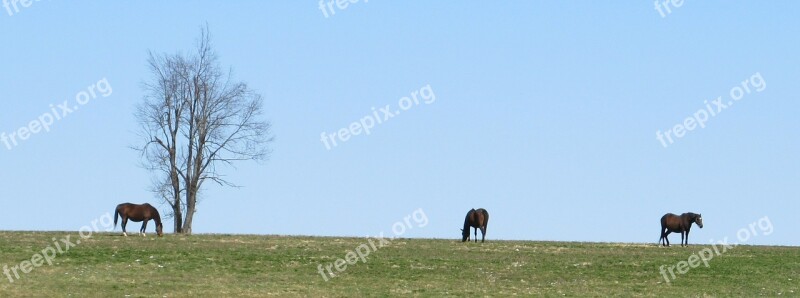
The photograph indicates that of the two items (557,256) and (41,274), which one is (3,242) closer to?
(41,274)

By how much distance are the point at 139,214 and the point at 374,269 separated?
1421cm

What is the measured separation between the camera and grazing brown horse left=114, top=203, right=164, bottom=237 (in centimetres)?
5022

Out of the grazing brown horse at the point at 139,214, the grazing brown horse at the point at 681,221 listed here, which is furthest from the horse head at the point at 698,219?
the grazing brown horse at the point at 139,214

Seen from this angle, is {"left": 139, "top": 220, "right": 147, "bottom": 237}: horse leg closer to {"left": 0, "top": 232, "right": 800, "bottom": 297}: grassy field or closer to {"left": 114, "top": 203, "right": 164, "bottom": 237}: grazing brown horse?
{"left": 114, "top": 203, "right": 164, "bottom": 237}: grazing brown horse

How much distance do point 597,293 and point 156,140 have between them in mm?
29675

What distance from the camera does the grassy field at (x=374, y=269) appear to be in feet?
117

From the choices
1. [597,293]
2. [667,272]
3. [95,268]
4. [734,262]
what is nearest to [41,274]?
[95,268]

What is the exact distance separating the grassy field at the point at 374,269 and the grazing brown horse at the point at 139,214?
73.0 inches

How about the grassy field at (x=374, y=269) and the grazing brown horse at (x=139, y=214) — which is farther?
the grazing brown horse at (x=139, y=214)

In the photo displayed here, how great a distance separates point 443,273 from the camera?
3934cm

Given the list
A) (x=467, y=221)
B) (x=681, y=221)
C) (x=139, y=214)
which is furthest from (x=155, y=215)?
(x=681, y=221)

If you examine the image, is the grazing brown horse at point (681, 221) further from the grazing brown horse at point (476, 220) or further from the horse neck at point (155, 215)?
the horse neck at point (155, 215)

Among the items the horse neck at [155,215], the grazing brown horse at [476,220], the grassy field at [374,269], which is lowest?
the grassy field at [374,269]

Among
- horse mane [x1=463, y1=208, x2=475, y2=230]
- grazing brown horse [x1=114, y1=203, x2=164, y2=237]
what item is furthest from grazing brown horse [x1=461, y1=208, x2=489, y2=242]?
grazing brown horse [x1=114, y1=203, x2=164, y2=237]
